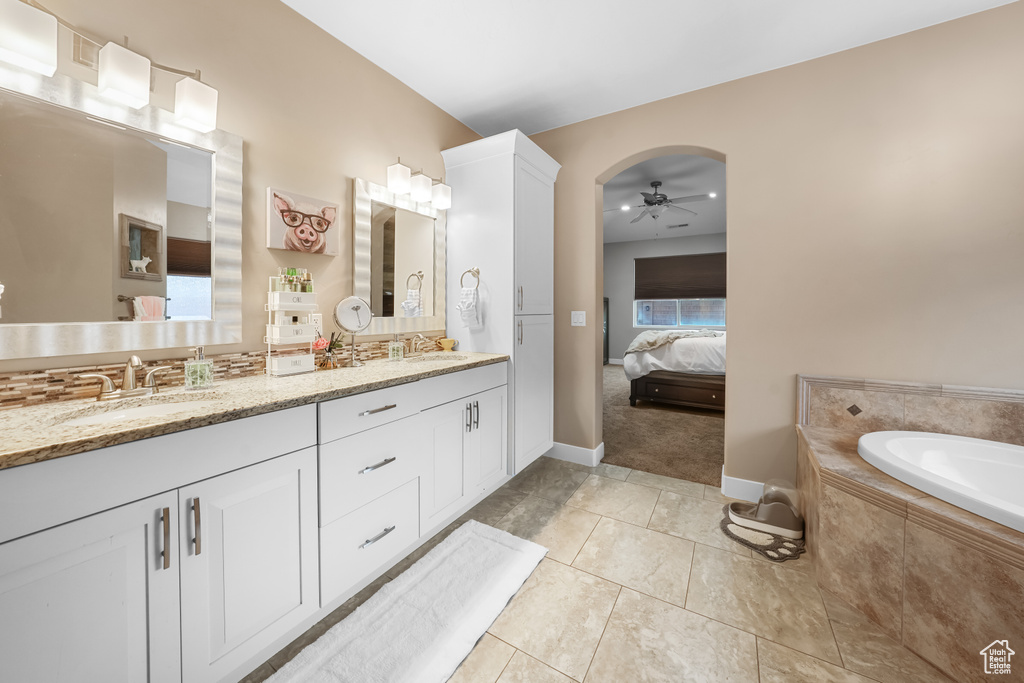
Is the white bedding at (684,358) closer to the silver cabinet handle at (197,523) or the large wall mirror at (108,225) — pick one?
the large wall mirror at (108,225)

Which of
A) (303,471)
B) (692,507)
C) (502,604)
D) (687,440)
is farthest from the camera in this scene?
(687,440)

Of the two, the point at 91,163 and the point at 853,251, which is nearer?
the point at 91,163

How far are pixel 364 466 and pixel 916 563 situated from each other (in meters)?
2.04

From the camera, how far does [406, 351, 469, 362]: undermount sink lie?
238 centimetres

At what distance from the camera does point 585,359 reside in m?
3.01

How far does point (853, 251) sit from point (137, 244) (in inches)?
133

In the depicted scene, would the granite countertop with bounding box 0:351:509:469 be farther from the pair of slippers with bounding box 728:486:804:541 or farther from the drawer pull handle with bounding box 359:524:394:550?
the pair of slippers with bounding box 728:486:804:541

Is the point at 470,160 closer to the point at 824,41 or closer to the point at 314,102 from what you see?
the point at 314,102

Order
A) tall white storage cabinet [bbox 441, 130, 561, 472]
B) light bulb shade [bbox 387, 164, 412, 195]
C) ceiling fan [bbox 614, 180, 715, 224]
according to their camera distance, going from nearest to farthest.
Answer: light bulb shade [bbox 387, 164, 412, 195]
tall white storage cabinet [bbox 441, 130, 561, 472]
ceiling fan [bbox 614, 180, 715, 224]

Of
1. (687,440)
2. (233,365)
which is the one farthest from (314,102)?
(687,440)

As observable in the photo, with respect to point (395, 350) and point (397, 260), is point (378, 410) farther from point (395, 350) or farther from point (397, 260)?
point (397, 260)

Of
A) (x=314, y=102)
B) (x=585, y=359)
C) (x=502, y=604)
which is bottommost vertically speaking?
(x=502, y=604)

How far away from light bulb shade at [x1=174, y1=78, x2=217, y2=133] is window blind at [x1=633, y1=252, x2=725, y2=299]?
25.9 feet

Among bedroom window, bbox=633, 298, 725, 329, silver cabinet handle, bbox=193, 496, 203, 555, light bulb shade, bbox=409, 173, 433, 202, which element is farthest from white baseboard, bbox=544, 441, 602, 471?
bedroom window, bbox=633, 298, 725, 329
